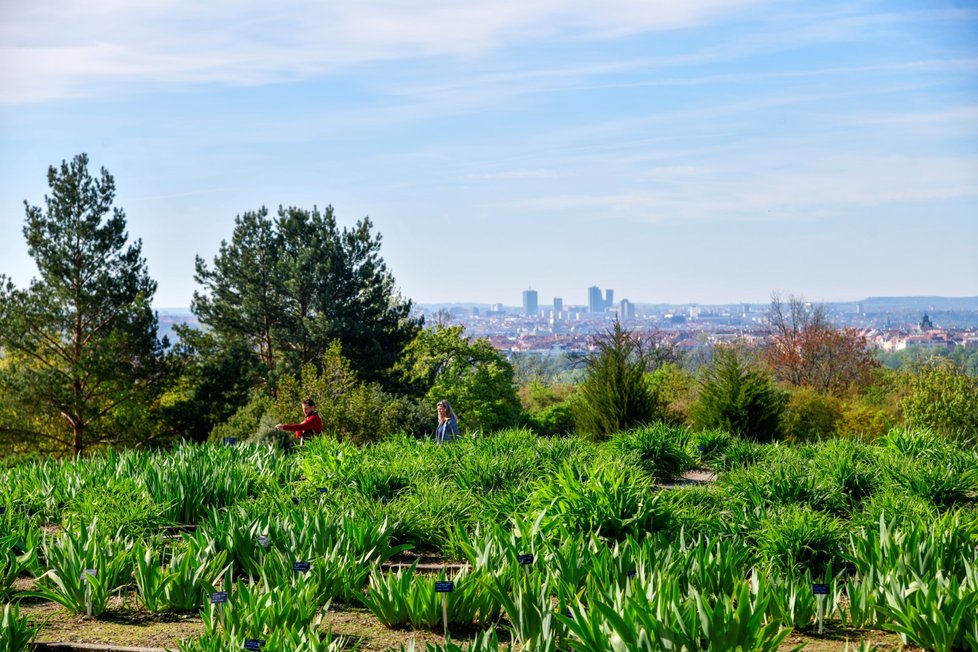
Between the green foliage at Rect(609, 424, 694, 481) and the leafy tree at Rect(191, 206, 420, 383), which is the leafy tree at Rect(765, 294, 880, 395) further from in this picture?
the green foliage at Rect(609, 424, 694, 481)

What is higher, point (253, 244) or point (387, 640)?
point (253, 244)

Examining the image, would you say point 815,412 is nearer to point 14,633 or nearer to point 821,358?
point 821,358

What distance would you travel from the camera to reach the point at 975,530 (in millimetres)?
6816

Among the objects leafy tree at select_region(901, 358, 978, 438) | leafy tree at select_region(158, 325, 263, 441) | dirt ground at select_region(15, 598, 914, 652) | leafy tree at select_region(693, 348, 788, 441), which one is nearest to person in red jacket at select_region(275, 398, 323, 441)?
leafy tree at select_region(693, 348, 788, 441)

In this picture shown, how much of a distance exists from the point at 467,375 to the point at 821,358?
15.7 m

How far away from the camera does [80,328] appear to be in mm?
33188

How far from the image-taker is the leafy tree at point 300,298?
1387 inches

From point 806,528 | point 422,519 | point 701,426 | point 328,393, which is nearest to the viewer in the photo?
point 806,528

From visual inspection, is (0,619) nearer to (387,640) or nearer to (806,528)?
(387,640)

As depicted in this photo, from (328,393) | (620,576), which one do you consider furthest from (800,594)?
(328,393)

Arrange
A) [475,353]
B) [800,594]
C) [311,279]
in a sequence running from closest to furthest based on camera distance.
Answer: [800,594] < [311,279] < [475,353]

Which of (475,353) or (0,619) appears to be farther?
(475,353)

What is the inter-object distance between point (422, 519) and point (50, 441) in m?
28.9

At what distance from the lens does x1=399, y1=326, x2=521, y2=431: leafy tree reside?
41.6 metres
